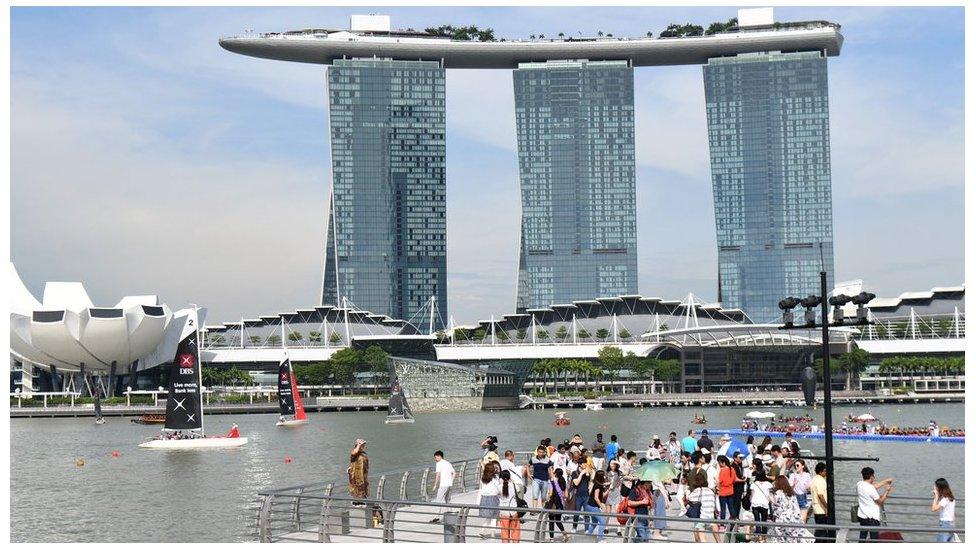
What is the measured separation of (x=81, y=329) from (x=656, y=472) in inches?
5814

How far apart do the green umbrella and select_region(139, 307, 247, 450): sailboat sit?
53096 millimetres

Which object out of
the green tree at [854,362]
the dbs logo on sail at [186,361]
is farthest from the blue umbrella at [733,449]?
the green tree at [854,362]

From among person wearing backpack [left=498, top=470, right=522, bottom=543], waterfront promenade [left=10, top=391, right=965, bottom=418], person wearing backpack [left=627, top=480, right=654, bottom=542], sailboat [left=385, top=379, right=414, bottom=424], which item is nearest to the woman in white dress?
person wearing backpack [left=627, top=480, right=654, bottom=542]

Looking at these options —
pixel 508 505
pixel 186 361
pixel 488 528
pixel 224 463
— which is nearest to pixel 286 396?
pixel 186 361

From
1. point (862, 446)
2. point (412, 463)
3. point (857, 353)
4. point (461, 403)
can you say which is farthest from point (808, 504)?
point (857, 353)

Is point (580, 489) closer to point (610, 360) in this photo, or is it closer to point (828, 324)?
point (828, 324)

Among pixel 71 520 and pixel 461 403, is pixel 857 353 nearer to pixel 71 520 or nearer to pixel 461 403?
pixel 461 403

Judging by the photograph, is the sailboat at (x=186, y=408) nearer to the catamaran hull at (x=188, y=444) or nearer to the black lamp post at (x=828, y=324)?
the catamaran hull at (x=188, y=444)

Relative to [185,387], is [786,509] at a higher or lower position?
lower

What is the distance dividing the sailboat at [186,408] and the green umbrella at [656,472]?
53.1 metres

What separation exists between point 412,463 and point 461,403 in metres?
71.2

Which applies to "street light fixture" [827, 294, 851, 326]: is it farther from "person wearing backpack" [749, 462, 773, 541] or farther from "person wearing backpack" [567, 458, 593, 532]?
"person wearing backpack" [567, 458, 593, 532]

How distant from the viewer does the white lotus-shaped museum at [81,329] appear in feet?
527

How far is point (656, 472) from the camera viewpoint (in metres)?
25.6
